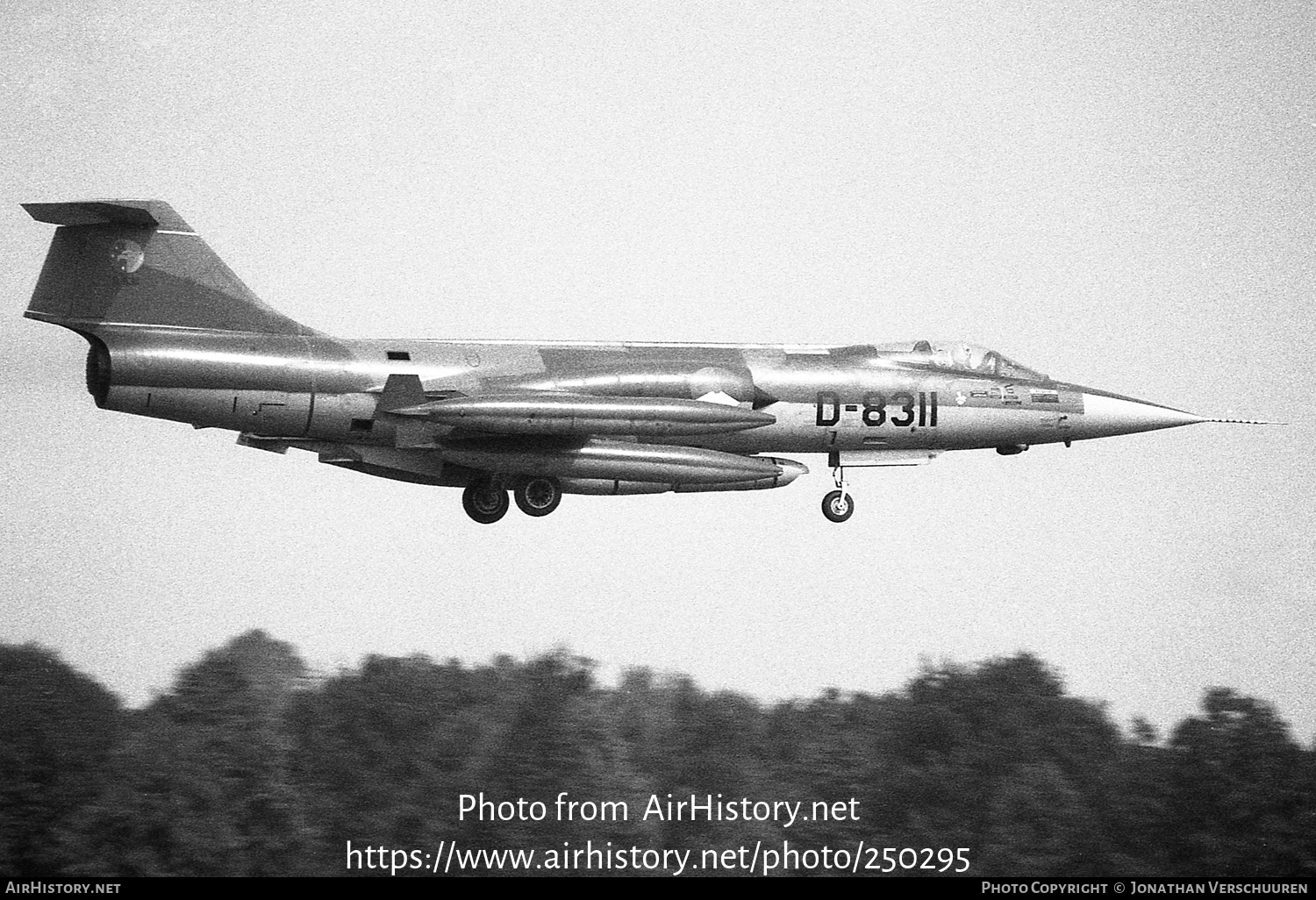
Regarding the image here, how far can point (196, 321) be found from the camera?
24688mm

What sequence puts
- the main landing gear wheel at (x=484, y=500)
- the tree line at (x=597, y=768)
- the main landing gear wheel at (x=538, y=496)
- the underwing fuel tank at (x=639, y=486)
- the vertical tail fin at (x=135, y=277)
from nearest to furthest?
1. the vertical tail fin at (x=135, y=277)
2. the underwing fuel tank at (x=639, y=486)
3. the main landing gear wheel at (x=538, y=496)
4. the main landing gear wheel at (x=484, y=500)
5. the tree line at (x=597, y=768)

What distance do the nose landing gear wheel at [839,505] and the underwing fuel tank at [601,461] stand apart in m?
2.62

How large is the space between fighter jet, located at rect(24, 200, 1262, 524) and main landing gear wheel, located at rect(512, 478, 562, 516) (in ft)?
0.08

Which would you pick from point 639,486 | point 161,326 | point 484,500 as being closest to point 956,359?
point 639,486

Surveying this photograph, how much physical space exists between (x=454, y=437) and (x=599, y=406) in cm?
207

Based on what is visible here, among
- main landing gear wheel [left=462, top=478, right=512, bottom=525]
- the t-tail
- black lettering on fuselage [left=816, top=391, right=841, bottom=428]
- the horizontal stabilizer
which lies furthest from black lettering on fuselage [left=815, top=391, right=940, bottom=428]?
the horizontal stabilizer

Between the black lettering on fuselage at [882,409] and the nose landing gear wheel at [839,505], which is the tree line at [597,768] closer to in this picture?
the nose landing gear wheel at [839,505]

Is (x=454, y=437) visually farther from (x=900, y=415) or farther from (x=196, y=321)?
(x=900, y=415)

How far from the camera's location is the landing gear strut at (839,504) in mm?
27891

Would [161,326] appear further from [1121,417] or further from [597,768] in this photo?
[597,768]

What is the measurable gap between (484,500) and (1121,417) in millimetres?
9873

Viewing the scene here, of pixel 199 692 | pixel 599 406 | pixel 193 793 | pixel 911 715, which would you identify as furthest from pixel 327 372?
Answer: pixel 911 715

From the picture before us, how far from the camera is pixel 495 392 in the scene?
2486 cm

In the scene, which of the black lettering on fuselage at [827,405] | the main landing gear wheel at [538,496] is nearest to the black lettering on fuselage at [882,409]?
the black lettering on fuselage at [827,405]
